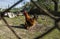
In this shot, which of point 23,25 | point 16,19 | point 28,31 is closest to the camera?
point 28,31

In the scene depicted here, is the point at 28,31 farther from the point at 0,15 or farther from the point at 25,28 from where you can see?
the point at 0,15

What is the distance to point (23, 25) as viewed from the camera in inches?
323

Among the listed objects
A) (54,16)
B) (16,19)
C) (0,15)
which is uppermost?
(54,16)

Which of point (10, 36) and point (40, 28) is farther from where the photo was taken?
point (40, 28)

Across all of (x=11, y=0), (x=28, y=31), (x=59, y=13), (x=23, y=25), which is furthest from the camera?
(x=11, y=0)

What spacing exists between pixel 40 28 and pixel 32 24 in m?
0.34

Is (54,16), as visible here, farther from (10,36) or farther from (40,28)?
(40,28)

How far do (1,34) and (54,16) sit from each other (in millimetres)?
5613

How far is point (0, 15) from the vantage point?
1.52 meters

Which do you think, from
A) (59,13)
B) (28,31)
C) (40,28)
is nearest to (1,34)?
(28,31)

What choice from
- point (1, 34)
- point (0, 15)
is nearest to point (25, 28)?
point (1, 34)

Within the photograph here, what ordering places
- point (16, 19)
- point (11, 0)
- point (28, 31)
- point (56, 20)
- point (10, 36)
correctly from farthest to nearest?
point (11, 0), point (16, 19), point (28, 31), point (10, 36), point (56, 20)

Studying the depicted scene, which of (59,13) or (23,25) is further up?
(59,13)

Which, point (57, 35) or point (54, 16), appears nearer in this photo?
point (54, 16)
